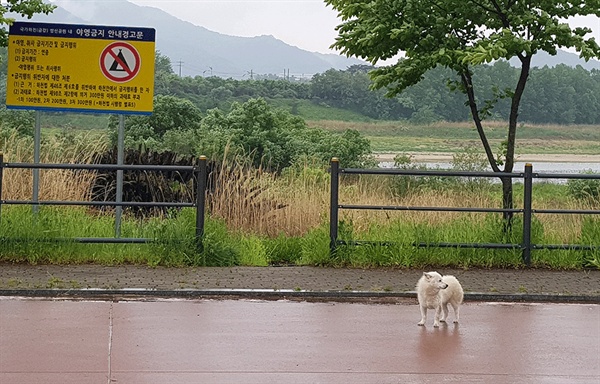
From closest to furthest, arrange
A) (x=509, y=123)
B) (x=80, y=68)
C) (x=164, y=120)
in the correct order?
(x=80, y=68), (x=509, y=123), (x=164, y=120)

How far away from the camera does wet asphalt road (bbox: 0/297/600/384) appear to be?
8305 mm

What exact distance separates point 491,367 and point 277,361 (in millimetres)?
1682

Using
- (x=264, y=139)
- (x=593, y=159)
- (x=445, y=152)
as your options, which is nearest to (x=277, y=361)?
(x=264, y=139)

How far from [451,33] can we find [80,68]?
5488 millimetres

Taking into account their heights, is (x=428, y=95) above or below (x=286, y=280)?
above

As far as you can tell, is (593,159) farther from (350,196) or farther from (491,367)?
(491,367)

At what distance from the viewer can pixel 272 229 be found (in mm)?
17719

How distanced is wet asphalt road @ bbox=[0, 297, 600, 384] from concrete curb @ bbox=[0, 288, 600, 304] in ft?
0.74

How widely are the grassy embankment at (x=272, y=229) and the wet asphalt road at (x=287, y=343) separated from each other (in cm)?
242

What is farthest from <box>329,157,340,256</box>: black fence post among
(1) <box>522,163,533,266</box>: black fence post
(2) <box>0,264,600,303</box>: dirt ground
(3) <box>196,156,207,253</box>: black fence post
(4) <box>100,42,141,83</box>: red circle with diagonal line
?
(4) <box>100,42,141,83</box>: red circle with diagonal line

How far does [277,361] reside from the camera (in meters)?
8.77

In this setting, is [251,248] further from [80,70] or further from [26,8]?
[26,8]

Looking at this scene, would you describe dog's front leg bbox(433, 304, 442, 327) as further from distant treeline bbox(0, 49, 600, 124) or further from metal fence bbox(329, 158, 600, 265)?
distant treeline bbox(0, 49, 600, 124)

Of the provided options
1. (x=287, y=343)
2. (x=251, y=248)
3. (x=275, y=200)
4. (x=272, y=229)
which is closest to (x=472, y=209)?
(x=251, y=248)
